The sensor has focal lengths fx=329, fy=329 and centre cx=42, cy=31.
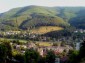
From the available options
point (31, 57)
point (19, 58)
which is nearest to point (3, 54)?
point (31, 57)

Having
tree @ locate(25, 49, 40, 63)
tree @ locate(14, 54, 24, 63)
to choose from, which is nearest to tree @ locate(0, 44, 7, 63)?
tree @ locate(25, 49, 40, 63)

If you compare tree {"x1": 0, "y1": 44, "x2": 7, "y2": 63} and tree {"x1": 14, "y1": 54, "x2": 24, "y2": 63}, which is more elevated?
tree {"x1": 0, "y1": 44, "x2": 7, "y2": 63}

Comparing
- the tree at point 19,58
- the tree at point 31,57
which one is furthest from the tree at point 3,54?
the tree at point 19,58

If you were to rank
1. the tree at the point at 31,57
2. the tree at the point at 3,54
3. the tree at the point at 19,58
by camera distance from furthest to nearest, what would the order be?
the tree at the point at 19,58
the tree at the point at 31,57
the tree at the point at 3,54

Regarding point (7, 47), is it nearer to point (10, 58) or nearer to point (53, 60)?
point (10, 58)

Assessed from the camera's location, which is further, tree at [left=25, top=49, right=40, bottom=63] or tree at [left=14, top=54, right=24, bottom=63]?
tree at [left=14, top=54, right=24, bottom=63]

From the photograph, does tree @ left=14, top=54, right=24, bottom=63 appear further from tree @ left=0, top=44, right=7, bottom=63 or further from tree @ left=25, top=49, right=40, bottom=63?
tree @ left=0, top=44, right=7, bottom=63

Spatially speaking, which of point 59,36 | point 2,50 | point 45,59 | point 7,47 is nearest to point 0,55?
point 2,50

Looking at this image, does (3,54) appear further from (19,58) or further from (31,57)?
(19,58)

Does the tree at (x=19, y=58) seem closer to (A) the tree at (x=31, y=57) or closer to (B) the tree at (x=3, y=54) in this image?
(A) the tree at (x=31, y=57)

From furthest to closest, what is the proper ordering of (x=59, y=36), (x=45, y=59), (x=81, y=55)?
(x=59, y=36) < (x=45, y=59) < (x=81, y=55)

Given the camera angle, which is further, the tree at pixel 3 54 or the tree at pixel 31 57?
the tree at pixel 31 57
